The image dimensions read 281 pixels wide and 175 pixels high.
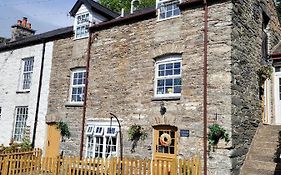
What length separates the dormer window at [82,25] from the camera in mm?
15141

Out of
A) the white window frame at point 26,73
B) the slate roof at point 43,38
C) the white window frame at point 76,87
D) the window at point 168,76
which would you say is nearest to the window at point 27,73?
the white window frame at point 26,73

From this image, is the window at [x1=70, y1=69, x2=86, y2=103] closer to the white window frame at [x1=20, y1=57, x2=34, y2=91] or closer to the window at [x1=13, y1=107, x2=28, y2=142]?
the white window frame at [x1=20, y1=57, x2=34, y2=91]

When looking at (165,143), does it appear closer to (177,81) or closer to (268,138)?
(177,81)

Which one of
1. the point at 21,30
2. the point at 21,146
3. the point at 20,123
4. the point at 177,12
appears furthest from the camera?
the point at 21,30

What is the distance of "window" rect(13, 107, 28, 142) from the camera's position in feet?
55.2

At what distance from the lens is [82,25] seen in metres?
15.4

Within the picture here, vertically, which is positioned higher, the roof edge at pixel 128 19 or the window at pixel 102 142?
the roof edge at pixel 128 19

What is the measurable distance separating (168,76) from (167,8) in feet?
9.96

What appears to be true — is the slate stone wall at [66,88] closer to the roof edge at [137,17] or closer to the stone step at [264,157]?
the roof edge at [137,17]

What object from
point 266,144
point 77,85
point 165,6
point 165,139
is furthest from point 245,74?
point 77,85

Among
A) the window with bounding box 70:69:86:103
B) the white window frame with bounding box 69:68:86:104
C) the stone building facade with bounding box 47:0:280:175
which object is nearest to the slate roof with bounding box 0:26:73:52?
the stone building facade with bounding box 47:0:280:175

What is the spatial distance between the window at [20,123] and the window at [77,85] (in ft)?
13.0

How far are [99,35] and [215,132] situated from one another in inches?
310

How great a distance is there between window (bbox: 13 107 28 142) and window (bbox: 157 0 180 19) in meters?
10.1
